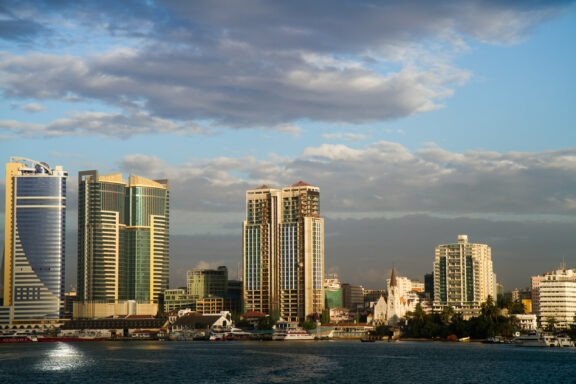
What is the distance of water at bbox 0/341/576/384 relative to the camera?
10025 cm

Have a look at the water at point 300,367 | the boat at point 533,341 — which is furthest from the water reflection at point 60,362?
the boat at point 533,341

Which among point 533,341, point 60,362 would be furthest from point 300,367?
point 533,341

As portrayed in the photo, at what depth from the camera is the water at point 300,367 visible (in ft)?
329

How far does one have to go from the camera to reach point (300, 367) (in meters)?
117

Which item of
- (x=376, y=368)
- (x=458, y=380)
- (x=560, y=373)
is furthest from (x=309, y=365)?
(x=560, y=373)

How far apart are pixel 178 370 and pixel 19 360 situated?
38.8 metres

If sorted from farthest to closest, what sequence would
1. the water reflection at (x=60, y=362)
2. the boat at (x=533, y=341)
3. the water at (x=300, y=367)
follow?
the boat at (x=533, y=341) → the water reflection at (x=60, y=362) → the water at (x=300, y=367)

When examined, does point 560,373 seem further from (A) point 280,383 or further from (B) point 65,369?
(B) point 65,369

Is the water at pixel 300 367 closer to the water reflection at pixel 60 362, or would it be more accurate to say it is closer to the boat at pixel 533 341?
the water reflection at pixel 60 362

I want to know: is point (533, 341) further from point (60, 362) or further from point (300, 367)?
point (60, 362)

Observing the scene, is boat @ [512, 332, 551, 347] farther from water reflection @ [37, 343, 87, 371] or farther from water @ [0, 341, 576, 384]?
water reflection @ [37, 343, 87, 371]

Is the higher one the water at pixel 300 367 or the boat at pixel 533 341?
the water at pixel 300 367

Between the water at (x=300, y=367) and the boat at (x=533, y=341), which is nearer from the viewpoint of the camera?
the water at (x=300, y=367)

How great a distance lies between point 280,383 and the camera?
309 feet
